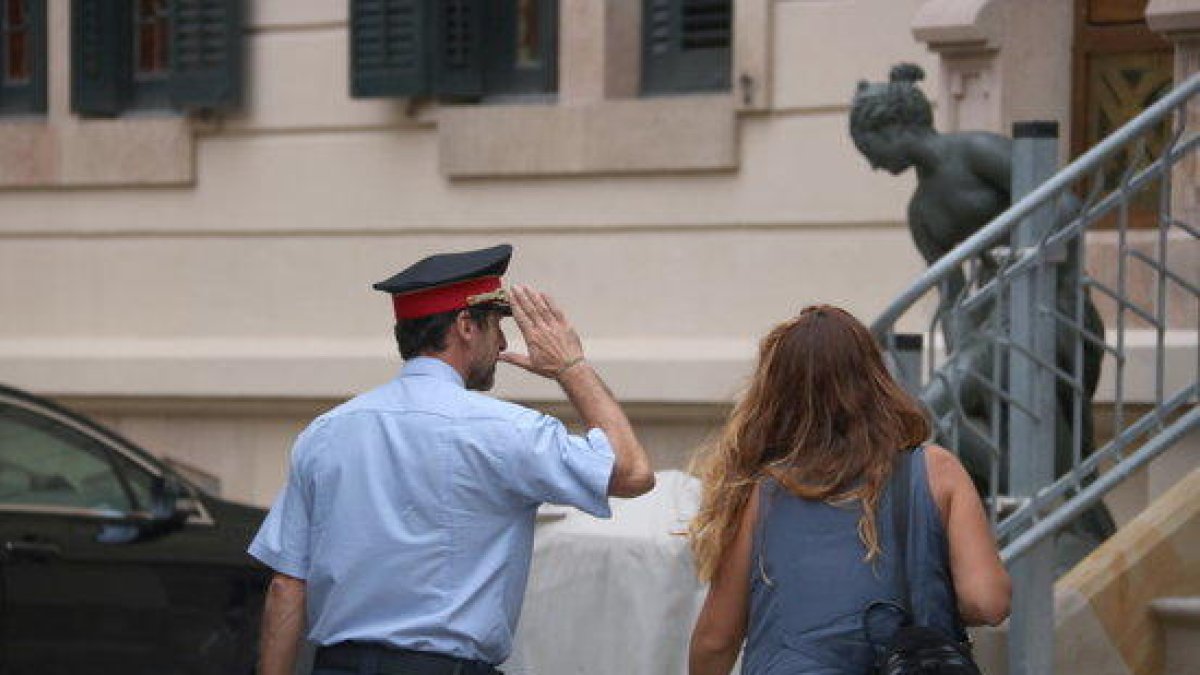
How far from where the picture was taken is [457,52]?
1307 cm

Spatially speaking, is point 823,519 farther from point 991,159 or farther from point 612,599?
point 991,159

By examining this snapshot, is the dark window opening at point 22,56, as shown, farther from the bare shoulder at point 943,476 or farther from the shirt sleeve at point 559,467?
the bare shoulder at point 943,476

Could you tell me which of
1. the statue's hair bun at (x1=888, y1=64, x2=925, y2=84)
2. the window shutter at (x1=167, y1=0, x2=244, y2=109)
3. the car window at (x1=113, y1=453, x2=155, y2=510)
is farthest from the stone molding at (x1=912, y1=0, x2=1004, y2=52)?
the window shutter at (x1=167, y1=0, x2=244, y2=109)

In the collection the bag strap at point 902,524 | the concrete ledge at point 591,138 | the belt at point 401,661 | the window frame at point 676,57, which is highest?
the window frame at point 676,57

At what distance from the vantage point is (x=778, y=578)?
4875mm

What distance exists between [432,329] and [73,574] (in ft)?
12.6

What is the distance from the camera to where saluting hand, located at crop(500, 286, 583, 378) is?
5.25 m

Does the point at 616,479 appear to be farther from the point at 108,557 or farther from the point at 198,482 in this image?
the point at 198,482

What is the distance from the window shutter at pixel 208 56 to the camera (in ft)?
44.5

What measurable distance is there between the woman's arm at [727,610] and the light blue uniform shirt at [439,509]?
0.91ft

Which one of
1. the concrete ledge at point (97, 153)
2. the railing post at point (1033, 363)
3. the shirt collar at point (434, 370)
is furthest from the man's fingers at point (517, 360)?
the concrete ledge at point (97, 153)

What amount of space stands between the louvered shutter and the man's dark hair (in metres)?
7.28

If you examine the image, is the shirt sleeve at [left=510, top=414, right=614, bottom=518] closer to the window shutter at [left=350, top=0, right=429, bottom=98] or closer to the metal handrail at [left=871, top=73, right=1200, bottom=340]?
the metal handrail at [left=871, top=73, right=1200, bottom=340]

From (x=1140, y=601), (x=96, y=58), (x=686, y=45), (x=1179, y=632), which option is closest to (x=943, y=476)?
(x=1140, y=601)
